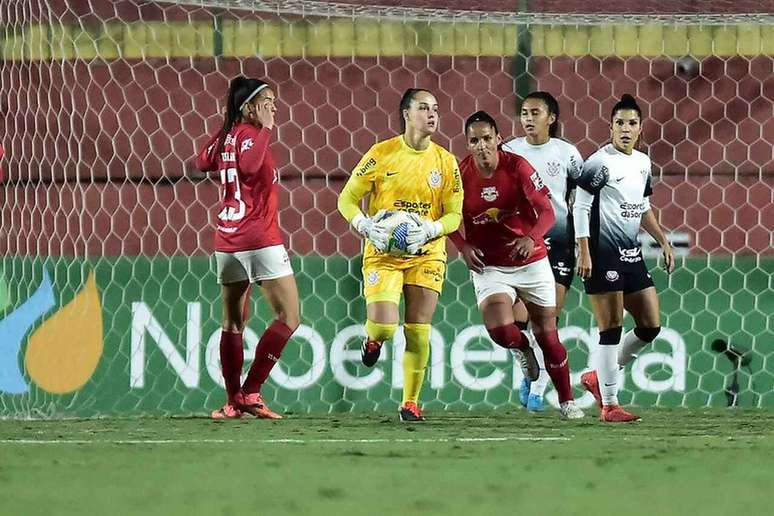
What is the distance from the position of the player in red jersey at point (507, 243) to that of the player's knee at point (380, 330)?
17.9 inches

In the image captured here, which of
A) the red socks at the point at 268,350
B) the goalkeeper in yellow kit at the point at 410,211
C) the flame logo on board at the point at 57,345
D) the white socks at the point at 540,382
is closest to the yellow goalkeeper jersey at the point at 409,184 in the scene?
the goalkeeper in yellow kit at the point at 410,211

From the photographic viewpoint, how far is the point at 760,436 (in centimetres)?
567

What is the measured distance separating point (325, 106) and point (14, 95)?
1.54 meters

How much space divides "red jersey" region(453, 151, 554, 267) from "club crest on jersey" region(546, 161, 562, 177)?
519 mm

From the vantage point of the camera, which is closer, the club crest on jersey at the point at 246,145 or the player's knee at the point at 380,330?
the player's knee at the point at 380,330

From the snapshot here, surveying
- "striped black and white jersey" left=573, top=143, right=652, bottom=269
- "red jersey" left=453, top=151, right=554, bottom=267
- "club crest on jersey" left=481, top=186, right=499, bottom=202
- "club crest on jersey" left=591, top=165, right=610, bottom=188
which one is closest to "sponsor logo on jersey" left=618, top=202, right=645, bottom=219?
"striped black and white jersey" left=573, top=143, right=652, bottom=269

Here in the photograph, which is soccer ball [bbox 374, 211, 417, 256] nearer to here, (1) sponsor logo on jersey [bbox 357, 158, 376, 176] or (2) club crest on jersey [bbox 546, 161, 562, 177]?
(1) sponsor logo on jersey [bbox 357, 158, 376, 176]

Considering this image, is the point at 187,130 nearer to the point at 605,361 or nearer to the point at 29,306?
the point at 29,306

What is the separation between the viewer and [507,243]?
6762 millimetres

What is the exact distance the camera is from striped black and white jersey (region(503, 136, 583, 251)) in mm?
7293

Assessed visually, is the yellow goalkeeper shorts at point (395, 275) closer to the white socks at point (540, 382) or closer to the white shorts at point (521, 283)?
the white shorts at point (521, 283)

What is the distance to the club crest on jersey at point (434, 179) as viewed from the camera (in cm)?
660

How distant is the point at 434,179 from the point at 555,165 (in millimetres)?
922

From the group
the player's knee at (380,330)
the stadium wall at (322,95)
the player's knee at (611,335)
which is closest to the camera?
the player's knee at (380,330)
